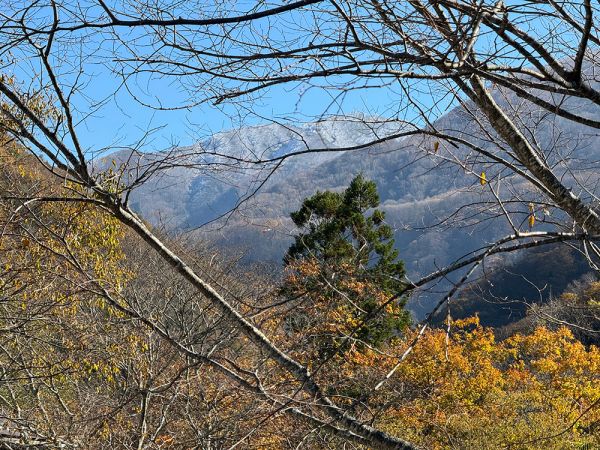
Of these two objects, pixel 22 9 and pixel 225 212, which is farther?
pixel 225 212

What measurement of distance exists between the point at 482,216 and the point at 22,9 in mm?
2123

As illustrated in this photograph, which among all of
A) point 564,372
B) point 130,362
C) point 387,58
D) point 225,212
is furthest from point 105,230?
point 564,372

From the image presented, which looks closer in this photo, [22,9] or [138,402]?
[22,9]

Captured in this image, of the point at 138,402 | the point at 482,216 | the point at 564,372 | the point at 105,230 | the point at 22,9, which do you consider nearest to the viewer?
the point at 22,9

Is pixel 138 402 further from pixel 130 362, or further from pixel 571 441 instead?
pixel 571 441

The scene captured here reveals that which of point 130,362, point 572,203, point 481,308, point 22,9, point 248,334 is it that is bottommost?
point 481,308

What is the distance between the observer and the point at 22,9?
2023mm

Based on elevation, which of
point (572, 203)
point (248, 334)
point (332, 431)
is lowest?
point (332, 431)

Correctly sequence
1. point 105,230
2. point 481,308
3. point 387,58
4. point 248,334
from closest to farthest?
1. point 387,58
2. point 248,334
3. point 105,230
4. point 481,308

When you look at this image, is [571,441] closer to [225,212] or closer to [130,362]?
[130,362]

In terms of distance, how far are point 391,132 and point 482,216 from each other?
733 millimetres

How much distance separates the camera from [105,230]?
18.7 feet

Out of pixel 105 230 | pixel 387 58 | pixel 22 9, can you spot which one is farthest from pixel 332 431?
pixel 105 230

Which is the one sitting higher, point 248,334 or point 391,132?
point 391,132
